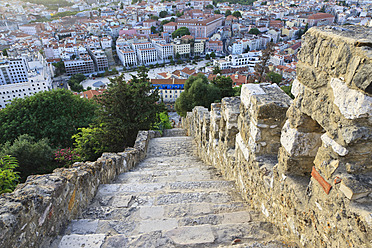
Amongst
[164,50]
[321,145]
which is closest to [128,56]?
[164,50]

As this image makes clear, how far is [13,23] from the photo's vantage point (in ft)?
345

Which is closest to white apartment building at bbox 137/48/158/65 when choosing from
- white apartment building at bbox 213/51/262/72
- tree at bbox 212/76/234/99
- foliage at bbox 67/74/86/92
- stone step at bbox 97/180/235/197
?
foliage at bbox 67/74/86/92

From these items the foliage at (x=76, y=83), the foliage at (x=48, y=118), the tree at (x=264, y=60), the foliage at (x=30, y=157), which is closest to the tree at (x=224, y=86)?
the tree at (x=264, y=60)

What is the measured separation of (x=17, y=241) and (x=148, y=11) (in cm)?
11066

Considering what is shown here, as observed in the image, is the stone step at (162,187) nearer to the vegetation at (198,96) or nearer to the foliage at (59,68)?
the vegetation at (198,96)

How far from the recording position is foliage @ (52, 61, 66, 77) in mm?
60750

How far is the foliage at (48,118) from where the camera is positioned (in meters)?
13.4

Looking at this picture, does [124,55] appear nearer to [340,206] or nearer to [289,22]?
[289,22]

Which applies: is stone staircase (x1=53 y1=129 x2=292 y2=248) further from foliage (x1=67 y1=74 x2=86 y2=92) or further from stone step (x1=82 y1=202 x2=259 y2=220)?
foliage (x1=67 y1=74 x2=86 y2=92)

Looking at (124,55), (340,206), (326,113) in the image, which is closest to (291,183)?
(340,206)

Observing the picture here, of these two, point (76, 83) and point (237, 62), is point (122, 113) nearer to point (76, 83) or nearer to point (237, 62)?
point (76, 83)

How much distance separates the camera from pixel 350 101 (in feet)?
5.77

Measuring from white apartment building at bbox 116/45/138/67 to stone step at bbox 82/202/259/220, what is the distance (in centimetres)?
6380

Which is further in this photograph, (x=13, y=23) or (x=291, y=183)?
(x=13, y=23)
